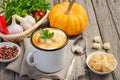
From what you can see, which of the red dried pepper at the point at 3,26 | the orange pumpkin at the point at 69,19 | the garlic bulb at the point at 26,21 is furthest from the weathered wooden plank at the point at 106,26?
the red dried pepper at the point at 3,26

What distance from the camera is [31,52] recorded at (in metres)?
1.27

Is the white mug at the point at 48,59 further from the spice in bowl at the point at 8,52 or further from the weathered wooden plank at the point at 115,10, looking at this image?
the weathered wooden plank at the point at 115,10

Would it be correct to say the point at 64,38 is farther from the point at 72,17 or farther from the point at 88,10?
the point at 88,10

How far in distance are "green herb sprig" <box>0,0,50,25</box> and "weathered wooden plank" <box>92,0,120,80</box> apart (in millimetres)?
294

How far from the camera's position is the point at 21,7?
1506mm

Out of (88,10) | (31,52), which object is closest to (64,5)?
(88,10)

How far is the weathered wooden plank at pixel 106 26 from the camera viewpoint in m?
1.39

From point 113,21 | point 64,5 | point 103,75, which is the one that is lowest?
point 103,75

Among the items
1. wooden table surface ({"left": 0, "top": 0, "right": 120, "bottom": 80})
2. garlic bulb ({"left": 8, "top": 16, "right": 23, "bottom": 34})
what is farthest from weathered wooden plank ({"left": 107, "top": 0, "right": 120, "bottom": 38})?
garlic bulb ({"left": 8, "top": 16, "right": 23, "bottom": 34})

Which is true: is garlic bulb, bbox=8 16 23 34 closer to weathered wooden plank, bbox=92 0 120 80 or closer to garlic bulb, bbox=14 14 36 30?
garlic bulb, bbox=14 14 36 30

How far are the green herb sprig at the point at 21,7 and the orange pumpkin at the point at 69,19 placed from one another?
0.09 m

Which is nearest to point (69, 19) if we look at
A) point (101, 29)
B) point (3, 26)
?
point (101, 29)

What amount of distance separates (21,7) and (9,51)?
0.97 feet

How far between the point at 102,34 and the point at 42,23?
0.31 metres
